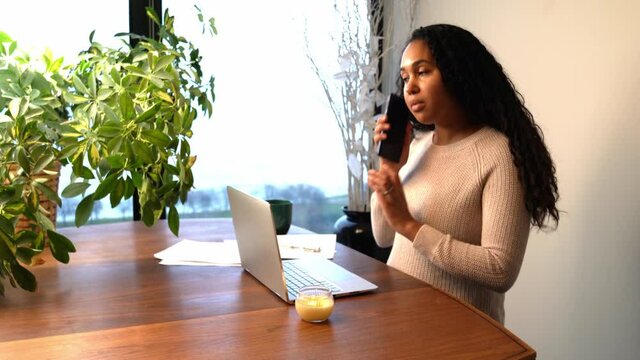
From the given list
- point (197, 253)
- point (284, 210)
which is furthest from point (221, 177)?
point (197, 253)

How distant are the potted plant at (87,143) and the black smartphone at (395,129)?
53 centimetres

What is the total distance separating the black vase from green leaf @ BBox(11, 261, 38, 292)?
4.97 feet

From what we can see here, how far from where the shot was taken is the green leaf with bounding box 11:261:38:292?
41.2 inches

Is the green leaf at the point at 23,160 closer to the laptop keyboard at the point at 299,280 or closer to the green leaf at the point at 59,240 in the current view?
the green leaf at the point at 59,240

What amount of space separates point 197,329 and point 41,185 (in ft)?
1.43

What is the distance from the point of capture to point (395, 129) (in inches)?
60.9

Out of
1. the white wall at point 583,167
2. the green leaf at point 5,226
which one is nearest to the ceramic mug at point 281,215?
the green leaf at point 5,226

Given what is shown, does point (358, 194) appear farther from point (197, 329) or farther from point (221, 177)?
point (197, 329)

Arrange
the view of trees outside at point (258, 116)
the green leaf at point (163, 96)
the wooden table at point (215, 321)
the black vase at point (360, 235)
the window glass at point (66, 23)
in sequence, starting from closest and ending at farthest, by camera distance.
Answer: the wooden table at point (215, 321) < the green leaf at point (163, 96) < the window glass at point (66, 23) < the black vase at point (360, 235) < the view of trees outside at point (258, 116)

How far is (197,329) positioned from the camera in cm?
97

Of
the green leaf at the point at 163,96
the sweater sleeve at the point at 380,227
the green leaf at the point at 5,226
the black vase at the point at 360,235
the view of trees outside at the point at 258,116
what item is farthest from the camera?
the view of trees outside at the point at 258,116

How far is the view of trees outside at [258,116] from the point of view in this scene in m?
2.58

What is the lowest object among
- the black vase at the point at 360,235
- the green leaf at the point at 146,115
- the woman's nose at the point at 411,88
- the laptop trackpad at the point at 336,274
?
the black vase at the point at 360,235

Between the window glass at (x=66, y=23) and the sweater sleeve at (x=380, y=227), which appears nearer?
the sweater sleeve at (x=380, y=227)
